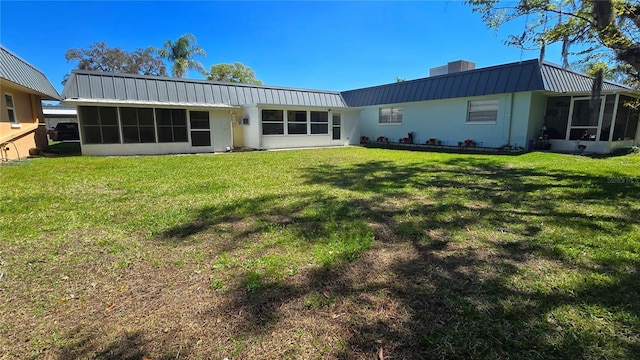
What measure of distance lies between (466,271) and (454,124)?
14.7 meters

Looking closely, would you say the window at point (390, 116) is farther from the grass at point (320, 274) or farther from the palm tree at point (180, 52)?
the palm tree at point (180, 52)

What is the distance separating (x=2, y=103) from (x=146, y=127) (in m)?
4.46

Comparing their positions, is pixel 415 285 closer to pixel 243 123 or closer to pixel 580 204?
pixel 580 204

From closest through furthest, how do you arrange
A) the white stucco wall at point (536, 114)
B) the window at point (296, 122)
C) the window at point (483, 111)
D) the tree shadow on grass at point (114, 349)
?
1. the tree shadow on grass at point (114, 349)
2. the white stucco wall at point (536, 114)
3. the window at point (483, 111)
4. the window at point (296, 122)

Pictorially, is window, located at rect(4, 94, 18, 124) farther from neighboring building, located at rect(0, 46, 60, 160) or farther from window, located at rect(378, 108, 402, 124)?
window, located at rect(378, 108, 402, 124)

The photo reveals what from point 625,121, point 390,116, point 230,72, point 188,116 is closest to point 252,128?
point 188,116

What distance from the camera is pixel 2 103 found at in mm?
10844

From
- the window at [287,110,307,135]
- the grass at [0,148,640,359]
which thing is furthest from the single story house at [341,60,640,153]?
the grass at [0,148,640,359]

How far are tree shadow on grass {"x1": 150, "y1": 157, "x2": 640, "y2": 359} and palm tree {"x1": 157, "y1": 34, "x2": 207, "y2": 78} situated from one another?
29.3 m

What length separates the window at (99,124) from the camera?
41.2ft

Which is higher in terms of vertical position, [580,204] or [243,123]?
[243,123]

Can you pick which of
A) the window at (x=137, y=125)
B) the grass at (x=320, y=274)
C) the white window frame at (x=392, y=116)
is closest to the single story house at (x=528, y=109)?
the white window frame at (x=392, y=116)

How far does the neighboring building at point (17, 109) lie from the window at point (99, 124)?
80.1 inches

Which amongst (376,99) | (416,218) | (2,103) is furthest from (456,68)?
(2,103)
